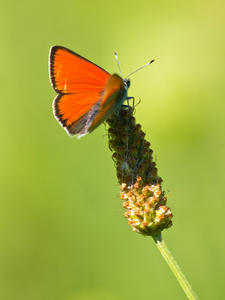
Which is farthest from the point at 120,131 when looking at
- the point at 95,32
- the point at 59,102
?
the point at 95,32

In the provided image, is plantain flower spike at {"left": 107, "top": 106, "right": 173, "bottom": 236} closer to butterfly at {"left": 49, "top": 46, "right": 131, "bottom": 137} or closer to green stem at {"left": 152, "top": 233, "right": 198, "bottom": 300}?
green stem at {"left": 152, "top": 233, "right": 198, "bottom": 300}

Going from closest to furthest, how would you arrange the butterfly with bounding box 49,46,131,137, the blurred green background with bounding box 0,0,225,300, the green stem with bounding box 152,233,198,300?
the green stem with bounding box 152,233,198,300 → the butterfly with bounding box 49,46,131,137 → the blurred green background with bounding box 0,0,225,300

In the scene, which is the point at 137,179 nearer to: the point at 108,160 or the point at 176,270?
the point at 176,270

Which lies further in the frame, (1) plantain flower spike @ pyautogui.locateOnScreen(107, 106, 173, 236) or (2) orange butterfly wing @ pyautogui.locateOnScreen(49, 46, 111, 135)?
(2) orange butterfly wing @ pyautogui.locateOnScreen(49, 46, 111, 135)

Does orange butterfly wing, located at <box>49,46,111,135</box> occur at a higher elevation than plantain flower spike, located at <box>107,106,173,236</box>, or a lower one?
higher

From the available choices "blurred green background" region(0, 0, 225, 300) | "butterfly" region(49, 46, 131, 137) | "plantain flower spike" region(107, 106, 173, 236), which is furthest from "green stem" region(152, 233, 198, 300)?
"blurred green background" region(0, 0, 225, 300)

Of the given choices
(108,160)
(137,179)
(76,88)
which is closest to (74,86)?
(76,88)

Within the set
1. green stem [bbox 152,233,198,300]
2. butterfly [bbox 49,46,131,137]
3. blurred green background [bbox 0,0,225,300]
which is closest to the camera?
green stem [bbox 152,233,198,300]

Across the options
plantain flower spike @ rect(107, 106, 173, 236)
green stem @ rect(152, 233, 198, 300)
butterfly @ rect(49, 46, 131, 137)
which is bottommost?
green stem @ rect(152, 233, 198, 300)
